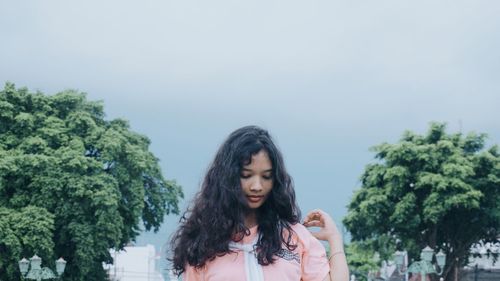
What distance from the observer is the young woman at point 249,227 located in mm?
3156

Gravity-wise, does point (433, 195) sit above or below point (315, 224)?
above

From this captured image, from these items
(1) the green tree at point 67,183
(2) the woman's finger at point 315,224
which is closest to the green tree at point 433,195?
(1) the green tree at point 67,183

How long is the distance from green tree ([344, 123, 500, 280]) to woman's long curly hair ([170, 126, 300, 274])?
1189 inches

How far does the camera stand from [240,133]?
3.23 meters

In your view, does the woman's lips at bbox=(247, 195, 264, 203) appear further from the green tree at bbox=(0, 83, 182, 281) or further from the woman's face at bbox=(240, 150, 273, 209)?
the green tree at bbox=(0, 83, 182, 281)

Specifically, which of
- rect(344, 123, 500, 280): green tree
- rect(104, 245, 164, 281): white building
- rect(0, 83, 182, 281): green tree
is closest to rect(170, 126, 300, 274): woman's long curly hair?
rect(0, 83, 182, 281): green tree

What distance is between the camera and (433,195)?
109 feet

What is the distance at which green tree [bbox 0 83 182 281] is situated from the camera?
2977 centimetres

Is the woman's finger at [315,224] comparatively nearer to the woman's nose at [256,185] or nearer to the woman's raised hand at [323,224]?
the woman's raised hand at [323,224]

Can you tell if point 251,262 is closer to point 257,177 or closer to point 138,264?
point 257,177

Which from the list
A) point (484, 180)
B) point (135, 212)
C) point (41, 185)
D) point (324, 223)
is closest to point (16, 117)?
point (41, 185)

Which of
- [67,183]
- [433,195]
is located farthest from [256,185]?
[433,195]

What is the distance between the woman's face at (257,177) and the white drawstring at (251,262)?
0.47 ft

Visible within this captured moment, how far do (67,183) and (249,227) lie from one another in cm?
2783
